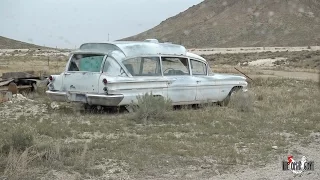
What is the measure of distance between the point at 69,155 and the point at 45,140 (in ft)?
3.19

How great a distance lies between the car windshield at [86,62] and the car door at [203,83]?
2.46 meters

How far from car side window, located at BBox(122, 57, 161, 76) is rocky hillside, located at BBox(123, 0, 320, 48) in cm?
8063

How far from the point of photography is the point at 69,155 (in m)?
6.71

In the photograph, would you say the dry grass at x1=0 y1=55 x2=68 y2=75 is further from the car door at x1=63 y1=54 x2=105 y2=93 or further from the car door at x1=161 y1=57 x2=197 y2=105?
the car door at x1=161 y1=57 x2=197 y2=105

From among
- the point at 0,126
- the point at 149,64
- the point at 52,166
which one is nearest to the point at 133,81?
the point at 149,64

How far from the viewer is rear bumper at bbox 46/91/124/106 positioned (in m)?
10.2

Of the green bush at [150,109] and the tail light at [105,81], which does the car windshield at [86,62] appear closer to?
the tail light at [105,81]

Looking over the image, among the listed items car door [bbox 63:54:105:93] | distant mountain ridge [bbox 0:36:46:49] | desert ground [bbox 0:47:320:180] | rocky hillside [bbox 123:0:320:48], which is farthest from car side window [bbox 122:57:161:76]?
distant mountain ridge [bbox 0:36:46:49]

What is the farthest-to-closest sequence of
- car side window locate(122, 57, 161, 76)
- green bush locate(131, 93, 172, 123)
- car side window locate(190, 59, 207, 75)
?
car side window locate(190, 59, 207, 75)
car side window locate(122, 57, 161, 76)
green bush locate(131, 93, 172, 123)

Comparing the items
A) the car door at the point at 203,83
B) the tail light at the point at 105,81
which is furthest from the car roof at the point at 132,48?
the tail light at the point at 105,81

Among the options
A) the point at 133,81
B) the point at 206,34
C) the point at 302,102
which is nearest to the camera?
the point at 133,81

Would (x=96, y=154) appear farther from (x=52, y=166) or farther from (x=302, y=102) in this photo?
(x=302, y=102)

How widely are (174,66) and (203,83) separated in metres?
0.85

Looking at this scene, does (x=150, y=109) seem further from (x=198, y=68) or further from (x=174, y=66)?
(x=198, y=68)
